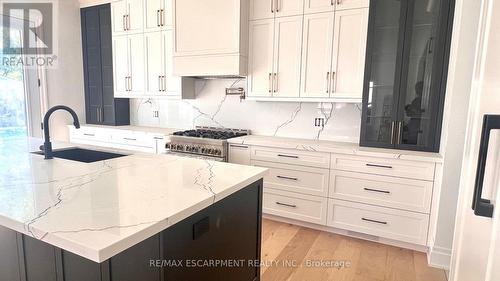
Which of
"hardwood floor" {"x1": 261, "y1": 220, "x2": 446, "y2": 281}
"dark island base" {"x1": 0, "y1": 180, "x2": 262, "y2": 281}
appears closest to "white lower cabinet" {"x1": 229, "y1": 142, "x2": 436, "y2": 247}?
"hardwood floor" {"x1": 261, "y1": 220, "x2": 446, "y2": 281}

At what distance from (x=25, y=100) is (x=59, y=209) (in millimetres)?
3760

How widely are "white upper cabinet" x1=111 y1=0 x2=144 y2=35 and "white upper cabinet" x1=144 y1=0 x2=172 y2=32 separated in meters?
0.09

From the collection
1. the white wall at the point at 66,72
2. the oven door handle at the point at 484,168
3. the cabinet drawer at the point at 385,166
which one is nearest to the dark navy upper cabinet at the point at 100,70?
the white wall at the point at 66,72

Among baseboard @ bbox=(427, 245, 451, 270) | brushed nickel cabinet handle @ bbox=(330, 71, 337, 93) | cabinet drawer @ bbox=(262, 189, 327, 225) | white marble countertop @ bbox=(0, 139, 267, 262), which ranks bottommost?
baseboard @ bbox=(427, 245, 451, 270)

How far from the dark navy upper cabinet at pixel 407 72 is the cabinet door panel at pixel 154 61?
2.51 meters

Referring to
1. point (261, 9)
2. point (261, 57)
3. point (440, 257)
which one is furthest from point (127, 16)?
point (440, 257)

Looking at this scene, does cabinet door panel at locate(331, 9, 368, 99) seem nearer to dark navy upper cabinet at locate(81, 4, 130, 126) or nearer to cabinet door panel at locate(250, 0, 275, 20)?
cabinet door panel at locate(250, 0, 275, 20)

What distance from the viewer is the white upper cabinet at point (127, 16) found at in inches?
151

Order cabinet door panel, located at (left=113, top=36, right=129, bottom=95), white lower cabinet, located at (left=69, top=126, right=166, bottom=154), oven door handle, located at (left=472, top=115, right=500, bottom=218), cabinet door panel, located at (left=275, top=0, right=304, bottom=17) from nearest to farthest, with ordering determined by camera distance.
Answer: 1. oven door handle, located at (left=472, top=115, right=500, bottom=218)
2. cabinet door panel, located at (left=275, top=0, right=304, bottom=17)
3. white lower cabinet, located at (left=69, top=126, right=166, bottom=154)
4. cabinet door panel, located at (left=113, top=36, right=129, bottom=95)

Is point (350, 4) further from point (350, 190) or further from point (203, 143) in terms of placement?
point (203, 143)

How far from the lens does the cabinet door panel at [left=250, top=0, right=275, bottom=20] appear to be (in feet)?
10.1

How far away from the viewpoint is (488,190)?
0.81 m

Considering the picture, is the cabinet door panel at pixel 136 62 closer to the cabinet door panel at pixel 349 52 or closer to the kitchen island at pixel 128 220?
the kitchen island at pixel 128 220

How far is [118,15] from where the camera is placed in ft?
13.2
